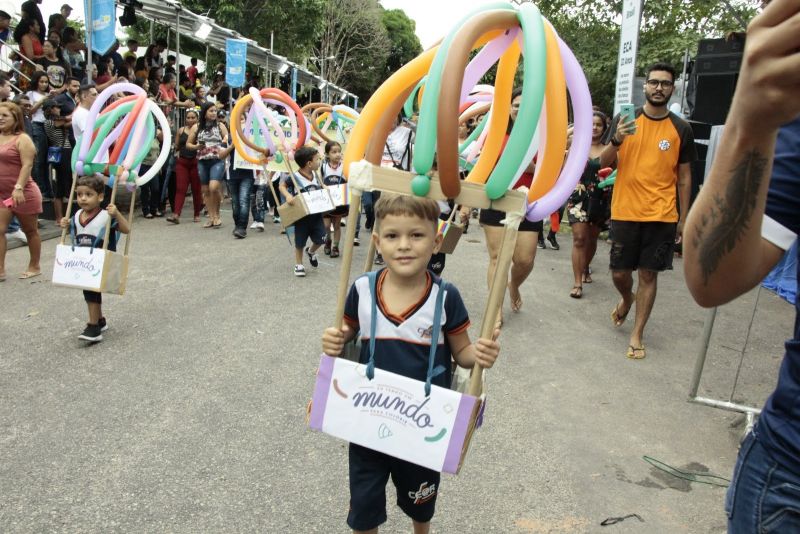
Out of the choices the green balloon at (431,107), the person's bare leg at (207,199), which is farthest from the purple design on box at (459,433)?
the person's bare leg at (207,199)

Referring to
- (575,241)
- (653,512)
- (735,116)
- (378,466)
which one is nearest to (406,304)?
(378,466)

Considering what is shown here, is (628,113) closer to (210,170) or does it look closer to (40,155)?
(210,170)

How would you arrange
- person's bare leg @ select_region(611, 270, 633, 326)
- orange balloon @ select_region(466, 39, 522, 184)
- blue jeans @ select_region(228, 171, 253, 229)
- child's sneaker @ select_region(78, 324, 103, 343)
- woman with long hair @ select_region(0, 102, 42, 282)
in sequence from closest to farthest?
orange balloon @ select_region(466, 39, 522, 184) → child's sneaker @ select_region(78, 324, 103, 343) → person's bare leg @ select_region(611, 270, 633, 326) → woman with long hair @ select_region(0, 102, 42, 282) → blue jeans @ select_region(228, 171, 253, 229)

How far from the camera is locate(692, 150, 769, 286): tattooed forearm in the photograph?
112cm

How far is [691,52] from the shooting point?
1695cm

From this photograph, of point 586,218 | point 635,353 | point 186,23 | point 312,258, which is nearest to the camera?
point 635,353

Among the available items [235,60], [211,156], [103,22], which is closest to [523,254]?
[211,156]

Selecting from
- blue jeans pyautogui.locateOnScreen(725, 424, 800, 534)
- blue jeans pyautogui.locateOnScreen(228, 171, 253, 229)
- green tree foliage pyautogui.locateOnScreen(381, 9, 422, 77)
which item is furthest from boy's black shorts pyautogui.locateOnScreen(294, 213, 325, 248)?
green tree foliage pyautogui.locateOnScreen(381, 9, 422, 77)

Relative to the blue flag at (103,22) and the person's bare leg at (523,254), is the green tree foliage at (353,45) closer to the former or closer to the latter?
the blue flag at (103,22)

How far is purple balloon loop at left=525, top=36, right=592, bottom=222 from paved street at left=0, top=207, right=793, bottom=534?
5.39 feet

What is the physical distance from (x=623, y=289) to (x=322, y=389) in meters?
4.23

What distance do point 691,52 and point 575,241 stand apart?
40.3 feet

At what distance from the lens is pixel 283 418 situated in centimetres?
401

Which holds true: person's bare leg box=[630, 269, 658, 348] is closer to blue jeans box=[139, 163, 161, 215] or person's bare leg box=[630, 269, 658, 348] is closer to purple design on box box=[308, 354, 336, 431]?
purple design on box box=[308, 354, 336, 431]
